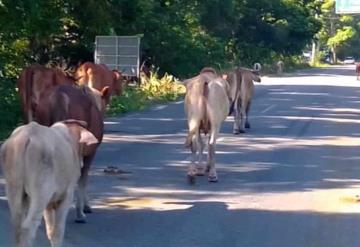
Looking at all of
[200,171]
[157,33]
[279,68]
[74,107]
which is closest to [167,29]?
[157,33]

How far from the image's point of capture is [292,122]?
93.5 ft

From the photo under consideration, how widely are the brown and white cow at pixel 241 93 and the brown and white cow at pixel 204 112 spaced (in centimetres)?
702

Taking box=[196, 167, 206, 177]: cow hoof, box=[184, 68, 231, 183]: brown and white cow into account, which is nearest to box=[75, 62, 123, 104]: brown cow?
box=[196, 167, 206, 177]: cow hoof

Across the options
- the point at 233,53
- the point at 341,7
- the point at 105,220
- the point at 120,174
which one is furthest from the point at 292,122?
the point at 233,53

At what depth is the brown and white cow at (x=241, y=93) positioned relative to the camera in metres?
23.4

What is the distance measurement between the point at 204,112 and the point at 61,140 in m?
6.67

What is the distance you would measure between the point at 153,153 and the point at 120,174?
3.23 metres

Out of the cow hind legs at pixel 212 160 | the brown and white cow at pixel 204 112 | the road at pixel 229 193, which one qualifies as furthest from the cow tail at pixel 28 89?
the cow hind legs at pixel 212 160

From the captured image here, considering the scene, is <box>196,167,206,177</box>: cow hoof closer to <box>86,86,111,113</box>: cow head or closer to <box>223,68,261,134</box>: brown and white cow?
<box>86,86,111,113</box>: cow head

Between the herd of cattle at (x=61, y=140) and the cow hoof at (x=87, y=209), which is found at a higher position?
the herd of cattle at (x=61, y=140)

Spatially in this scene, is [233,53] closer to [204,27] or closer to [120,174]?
[204,27]

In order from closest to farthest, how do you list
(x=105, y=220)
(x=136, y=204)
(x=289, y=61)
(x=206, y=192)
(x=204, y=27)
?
1. (x=105, y=220)
2. (x=136, y=204)
3. (x=206, y=192)
4. (x=204, y=27)
5. (x=289, y=61)

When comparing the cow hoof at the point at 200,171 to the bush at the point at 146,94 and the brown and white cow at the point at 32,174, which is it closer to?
the brown and white cow at the point at 32,174

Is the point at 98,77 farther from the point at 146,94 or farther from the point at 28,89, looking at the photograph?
the point at 146,94
